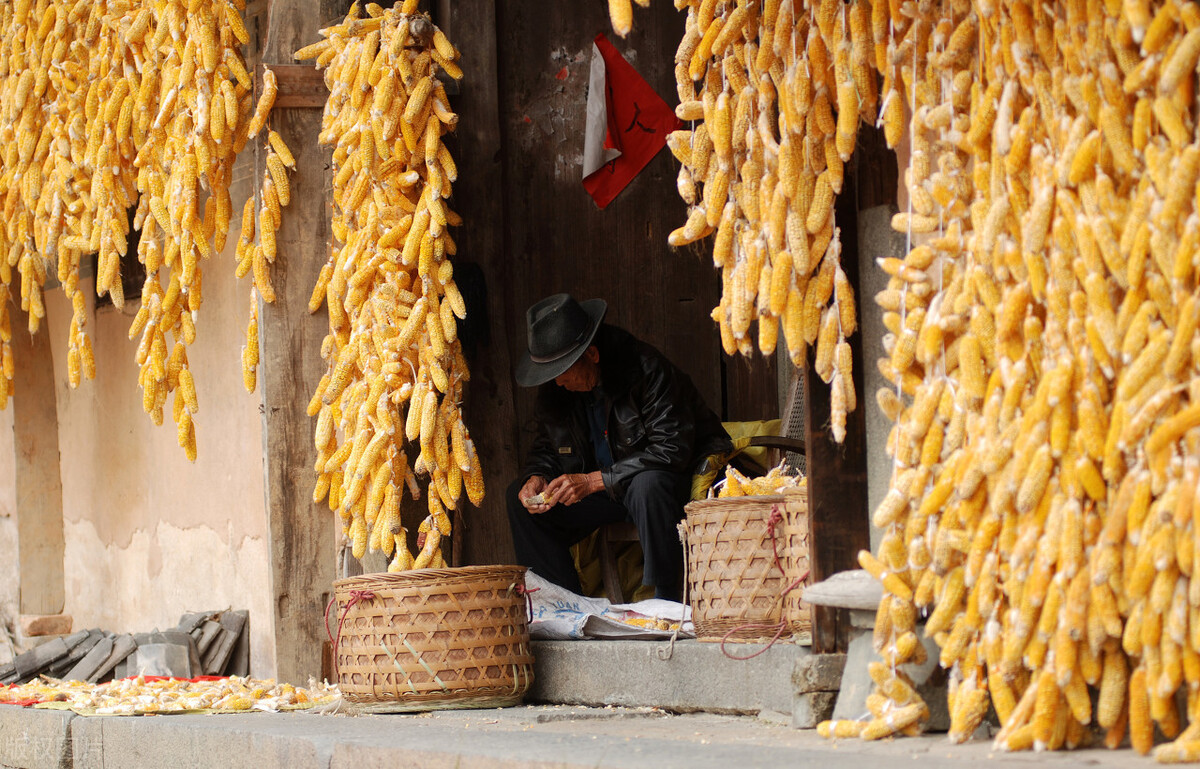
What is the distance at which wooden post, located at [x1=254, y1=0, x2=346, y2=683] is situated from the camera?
5164 mm

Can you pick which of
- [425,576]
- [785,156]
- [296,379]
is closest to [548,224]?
[296,379]

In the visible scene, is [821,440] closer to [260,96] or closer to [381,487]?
[381,487]

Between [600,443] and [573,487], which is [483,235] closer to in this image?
Result: [600,443]

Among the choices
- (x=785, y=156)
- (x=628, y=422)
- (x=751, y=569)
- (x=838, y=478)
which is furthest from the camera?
(x=628, y=422)

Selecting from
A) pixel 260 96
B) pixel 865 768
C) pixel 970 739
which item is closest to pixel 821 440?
pixel 970 739

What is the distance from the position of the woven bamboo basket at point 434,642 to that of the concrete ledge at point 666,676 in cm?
20

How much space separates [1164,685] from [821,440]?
1.08 meters

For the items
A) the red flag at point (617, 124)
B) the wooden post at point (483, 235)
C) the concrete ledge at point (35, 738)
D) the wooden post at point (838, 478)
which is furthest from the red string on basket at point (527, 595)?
the red flag at point (617, 124)

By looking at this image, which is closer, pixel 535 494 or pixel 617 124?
pixel 535 494

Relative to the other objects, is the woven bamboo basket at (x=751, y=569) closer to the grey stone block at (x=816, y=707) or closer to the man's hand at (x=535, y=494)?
the grey stone block at (x=816, y=707)

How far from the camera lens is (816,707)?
11.2 ft

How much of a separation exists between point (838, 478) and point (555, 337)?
189 cm

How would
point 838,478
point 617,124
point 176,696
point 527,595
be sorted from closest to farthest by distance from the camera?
point 838,478 → point 527,595 → point 176,696 → point 617,124

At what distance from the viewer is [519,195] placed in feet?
20.0
